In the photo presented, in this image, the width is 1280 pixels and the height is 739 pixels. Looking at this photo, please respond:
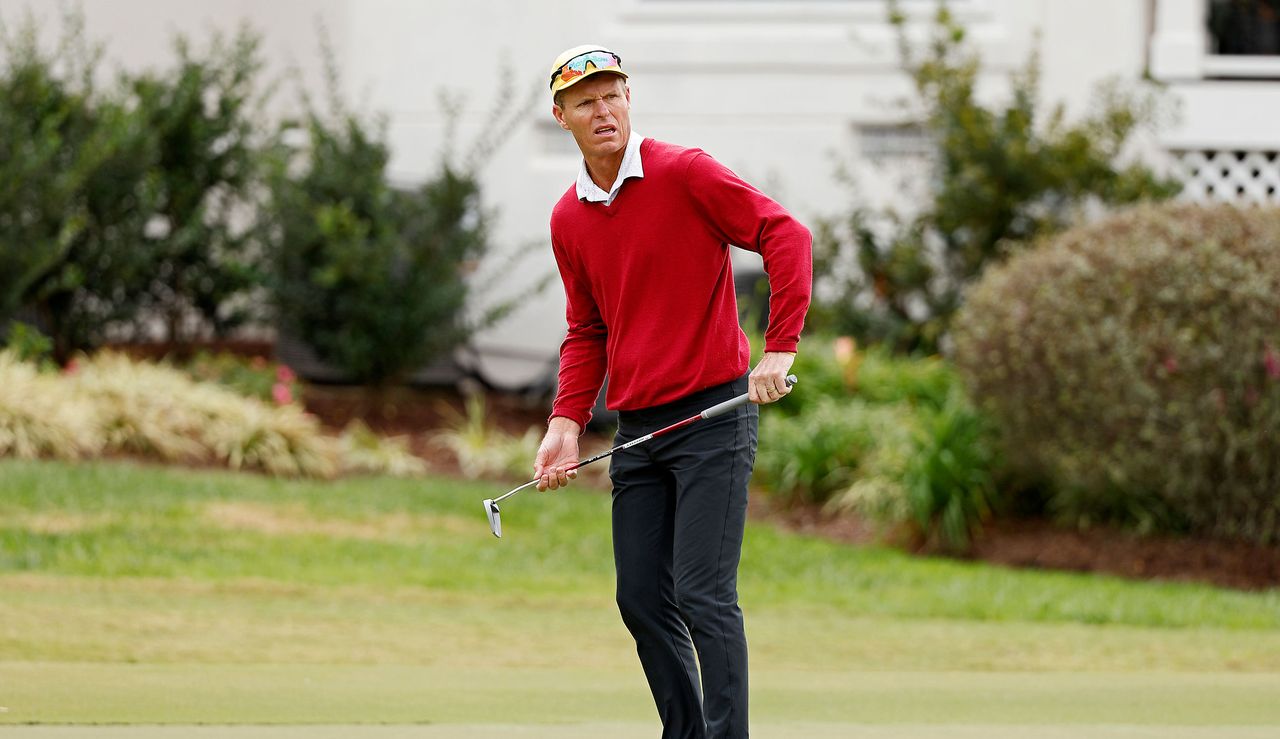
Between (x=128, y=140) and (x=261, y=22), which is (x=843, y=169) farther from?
(x=261, y=22)

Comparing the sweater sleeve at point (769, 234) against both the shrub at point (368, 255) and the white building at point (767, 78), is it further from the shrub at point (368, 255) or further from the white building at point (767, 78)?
the white building at point (767, 78)

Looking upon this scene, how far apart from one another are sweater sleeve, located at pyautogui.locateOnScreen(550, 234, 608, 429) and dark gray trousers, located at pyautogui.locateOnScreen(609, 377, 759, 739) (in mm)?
264

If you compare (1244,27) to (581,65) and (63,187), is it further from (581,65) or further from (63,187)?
(581,65)

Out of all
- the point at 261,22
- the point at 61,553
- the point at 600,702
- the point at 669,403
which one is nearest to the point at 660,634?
the point at 669,403

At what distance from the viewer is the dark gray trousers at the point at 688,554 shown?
14.3 feet

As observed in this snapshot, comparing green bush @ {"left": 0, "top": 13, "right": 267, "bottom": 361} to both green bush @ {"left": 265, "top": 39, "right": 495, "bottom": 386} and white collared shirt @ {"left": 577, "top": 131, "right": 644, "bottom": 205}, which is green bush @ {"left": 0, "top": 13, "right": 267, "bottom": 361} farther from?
white collared shirt @ {"left": 577, "top": 131, "right": 644, "bottom": 205}

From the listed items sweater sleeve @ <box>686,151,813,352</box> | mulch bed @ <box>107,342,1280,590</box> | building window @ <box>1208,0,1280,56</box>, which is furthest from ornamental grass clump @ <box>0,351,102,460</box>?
building window @ <box>1208,0,1280,56</box>

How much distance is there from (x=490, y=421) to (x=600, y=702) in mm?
8145

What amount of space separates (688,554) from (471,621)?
12.3ft

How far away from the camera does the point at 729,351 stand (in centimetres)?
454

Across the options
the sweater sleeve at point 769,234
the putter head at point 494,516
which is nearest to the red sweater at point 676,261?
the sweater sleeve at point 769,234

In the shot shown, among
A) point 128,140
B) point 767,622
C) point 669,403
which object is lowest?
point 767,622

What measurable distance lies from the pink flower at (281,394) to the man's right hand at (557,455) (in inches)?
322

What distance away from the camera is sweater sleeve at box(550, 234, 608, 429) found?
191 inches
